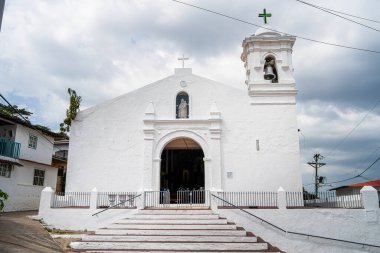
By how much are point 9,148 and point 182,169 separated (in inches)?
378

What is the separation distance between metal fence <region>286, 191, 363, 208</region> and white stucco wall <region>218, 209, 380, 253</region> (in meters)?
0.52

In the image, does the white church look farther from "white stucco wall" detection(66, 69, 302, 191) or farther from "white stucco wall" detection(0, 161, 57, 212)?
"white stucco wall" detection(0, 161, 57, 212)

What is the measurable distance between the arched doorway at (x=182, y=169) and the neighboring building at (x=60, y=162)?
869 centimetres

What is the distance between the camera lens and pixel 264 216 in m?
13.6

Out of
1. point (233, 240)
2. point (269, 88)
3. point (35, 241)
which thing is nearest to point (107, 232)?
point (35, 241)

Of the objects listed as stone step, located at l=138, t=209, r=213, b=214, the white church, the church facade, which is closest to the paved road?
the white church

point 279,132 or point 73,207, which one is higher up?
point 279,132

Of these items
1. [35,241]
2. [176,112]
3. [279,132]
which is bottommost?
[35,241]

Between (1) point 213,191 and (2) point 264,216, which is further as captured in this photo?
(1) point 213,191

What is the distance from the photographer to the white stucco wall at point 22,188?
17.7m

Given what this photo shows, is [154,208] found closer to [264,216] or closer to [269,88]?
[264,216]

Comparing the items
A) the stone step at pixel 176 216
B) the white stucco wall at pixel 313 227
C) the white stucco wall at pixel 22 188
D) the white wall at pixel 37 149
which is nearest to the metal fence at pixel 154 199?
the stone step at pixel 176 216

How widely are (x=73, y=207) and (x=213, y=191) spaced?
240 inches

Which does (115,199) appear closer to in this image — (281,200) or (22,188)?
(22,188)
